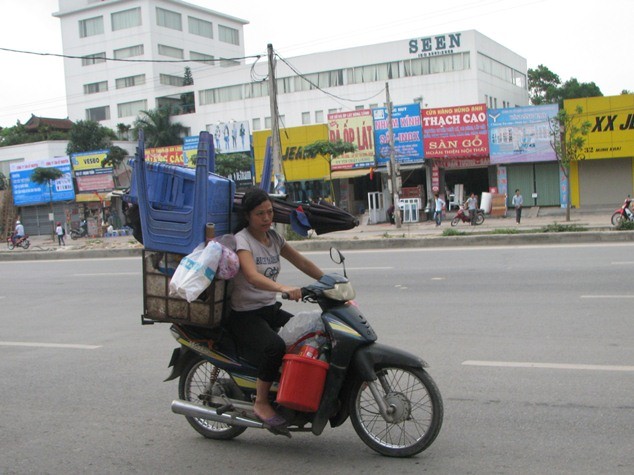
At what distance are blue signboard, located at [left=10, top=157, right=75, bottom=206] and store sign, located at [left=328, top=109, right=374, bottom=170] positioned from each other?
Answer: 1810 centimetres

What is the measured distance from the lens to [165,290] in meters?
4.54

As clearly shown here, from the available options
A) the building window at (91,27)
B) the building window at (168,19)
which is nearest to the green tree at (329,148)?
the building window at (168,19)

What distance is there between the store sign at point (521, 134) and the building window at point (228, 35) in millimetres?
56075

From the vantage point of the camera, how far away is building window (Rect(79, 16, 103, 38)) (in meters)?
73.2

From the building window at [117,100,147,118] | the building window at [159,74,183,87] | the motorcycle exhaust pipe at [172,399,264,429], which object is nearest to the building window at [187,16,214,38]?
the building window at [159,74,183,87]

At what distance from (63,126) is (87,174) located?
108ft

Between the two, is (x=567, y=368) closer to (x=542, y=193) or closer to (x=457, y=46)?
(x=542, y=193)

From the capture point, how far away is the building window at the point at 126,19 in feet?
235

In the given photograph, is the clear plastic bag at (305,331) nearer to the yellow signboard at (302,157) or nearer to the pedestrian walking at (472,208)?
the pedestrian walking at (472,208)

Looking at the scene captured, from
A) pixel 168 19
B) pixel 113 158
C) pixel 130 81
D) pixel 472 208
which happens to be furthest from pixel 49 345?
pixel 168 19

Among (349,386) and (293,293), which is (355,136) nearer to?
(349,386)

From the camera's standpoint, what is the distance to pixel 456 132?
33875mm

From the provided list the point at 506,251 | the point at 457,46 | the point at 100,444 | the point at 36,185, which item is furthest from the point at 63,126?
the point at 100,444

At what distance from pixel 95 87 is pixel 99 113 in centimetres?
290
